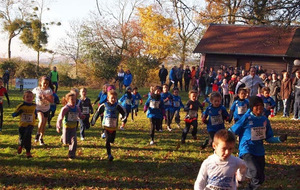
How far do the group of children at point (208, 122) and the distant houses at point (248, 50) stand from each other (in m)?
18.6

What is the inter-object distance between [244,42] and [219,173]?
29106 millimetres

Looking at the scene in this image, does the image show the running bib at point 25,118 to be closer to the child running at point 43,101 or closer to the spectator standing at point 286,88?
the child running at point 43,101

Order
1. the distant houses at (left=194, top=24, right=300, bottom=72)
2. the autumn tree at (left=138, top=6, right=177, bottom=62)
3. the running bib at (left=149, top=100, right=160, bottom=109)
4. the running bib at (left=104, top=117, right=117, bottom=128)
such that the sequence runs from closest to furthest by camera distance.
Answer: the running bib at (left=104, top=117, right=117, bottom=128), the running bib at (left=149, top=100, right=160, bottom=109), the distant houses at (left=194, top=24, right=300, bottom=72), the autumn tree at (left=138, top=6, right=177, bottom=62)

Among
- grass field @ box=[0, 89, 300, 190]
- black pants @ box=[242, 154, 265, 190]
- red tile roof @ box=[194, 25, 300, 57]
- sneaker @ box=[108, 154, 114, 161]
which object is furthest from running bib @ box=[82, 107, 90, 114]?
red tile roof @ box=[194, 25, 300, 57]

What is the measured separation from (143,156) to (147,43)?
34.7 m

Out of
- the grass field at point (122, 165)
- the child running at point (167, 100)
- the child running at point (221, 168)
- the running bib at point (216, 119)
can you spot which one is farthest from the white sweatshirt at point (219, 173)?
the child running at point (167, 100)

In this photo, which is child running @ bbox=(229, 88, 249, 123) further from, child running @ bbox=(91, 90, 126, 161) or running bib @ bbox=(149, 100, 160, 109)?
child running @ bbox=(91, 90, 126, 161)

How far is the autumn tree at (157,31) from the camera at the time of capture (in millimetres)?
41750

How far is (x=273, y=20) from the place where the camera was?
39.9 feet

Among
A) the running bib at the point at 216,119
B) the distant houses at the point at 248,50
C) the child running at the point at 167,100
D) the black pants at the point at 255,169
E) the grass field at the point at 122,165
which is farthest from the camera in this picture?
the distant houses at the point at 248,50

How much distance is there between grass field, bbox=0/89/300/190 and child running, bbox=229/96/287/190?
4.44 ft

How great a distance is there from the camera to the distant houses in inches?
1142

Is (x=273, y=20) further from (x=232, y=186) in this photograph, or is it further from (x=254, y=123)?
(x=232, y=186)

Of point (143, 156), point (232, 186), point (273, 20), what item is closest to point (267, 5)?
point (273, 20)
